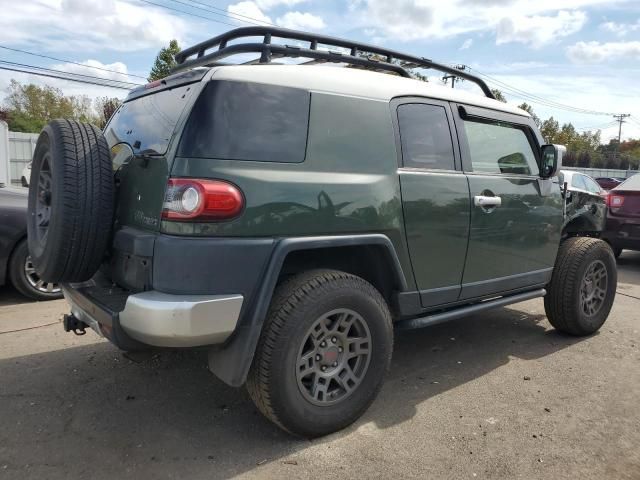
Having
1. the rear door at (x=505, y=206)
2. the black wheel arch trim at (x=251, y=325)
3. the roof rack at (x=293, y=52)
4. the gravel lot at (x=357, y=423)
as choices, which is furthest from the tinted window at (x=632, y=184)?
the black wheel arch trim at (x=251, y=325)

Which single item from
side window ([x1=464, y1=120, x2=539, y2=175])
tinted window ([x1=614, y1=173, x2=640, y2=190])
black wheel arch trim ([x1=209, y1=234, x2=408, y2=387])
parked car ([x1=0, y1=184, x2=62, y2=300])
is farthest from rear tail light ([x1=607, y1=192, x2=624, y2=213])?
parked car ([x1=0, y1=184, x2=62, y2=300])

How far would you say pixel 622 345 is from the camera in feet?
14.7

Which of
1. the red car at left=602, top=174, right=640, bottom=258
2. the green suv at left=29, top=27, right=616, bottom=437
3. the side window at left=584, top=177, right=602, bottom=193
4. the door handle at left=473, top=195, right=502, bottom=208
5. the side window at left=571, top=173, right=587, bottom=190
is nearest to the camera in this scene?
the green suv at left=29, top=27, right=616, bottom=437

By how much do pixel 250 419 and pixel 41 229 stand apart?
1.64m

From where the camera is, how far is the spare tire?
99.8 inches

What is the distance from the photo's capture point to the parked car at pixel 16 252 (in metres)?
5.08

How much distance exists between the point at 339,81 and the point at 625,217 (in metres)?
7.21

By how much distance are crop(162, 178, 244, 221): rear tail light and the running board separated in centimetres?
143

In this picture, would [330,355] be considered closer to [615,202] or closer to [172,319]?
[172,319]

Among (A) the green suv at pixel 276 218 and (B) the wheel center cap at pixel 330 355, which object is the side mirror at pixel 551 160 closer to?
(A) the green suv at pixel 276 218

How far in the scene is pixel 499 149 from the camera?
3.84 metres

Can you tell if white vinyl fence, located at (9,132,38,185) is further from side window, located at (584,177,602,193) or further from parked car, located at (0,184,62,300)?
side window, located at (584,177,602,193)

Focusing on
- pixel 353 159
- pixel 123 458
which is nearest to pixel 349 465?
pixel 123 458

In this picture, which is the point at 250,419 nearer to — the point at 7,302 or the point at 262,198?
the point at 262,198
